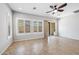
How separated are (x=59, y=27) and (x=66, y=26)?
4.65ft

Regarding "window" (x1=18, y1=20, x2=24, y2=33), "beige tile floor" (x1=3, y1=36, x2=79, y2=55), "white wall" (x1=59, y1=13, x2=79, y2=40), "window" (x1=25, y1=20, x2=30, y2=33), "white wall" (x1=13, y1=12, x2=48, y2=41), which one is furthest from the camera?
"window" (x1=25, y1=20, x2=30, y2=33)

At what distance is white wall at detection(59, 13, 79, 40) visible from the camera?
7.66 metres

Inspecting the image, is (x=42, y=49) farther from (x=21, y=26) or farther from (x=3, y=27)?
(x=21, y=26)

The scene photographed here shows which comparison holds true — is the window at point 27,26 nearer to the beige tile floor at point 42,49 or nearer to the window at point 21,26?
the window at point 21,26

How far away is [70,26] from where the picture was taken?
27.5 ft

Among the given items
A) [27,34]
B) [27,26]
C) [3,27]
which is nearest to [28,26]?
[27,26]

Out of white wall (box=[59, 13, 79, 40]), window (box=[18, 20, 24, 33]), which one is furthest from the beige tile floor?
white wall (box=[59, 13, 79, 40])

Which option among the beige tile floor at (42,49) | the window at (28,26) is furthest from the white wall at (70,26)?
the beige tile floor at (42,49)

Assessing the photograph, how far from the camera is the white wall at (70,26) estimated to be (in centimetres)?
766

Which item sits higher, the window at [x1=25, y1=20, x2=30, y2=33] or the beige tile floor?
the window at [x1=25, y1=20, x2=30, y2=33]

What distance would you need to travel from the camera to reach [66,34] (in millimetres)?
8977

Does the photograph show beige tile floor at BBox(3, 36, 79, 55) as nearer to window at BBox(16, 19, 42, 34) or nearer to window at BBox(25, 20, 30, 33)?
window at BBox(16, 19, 42, 34)
